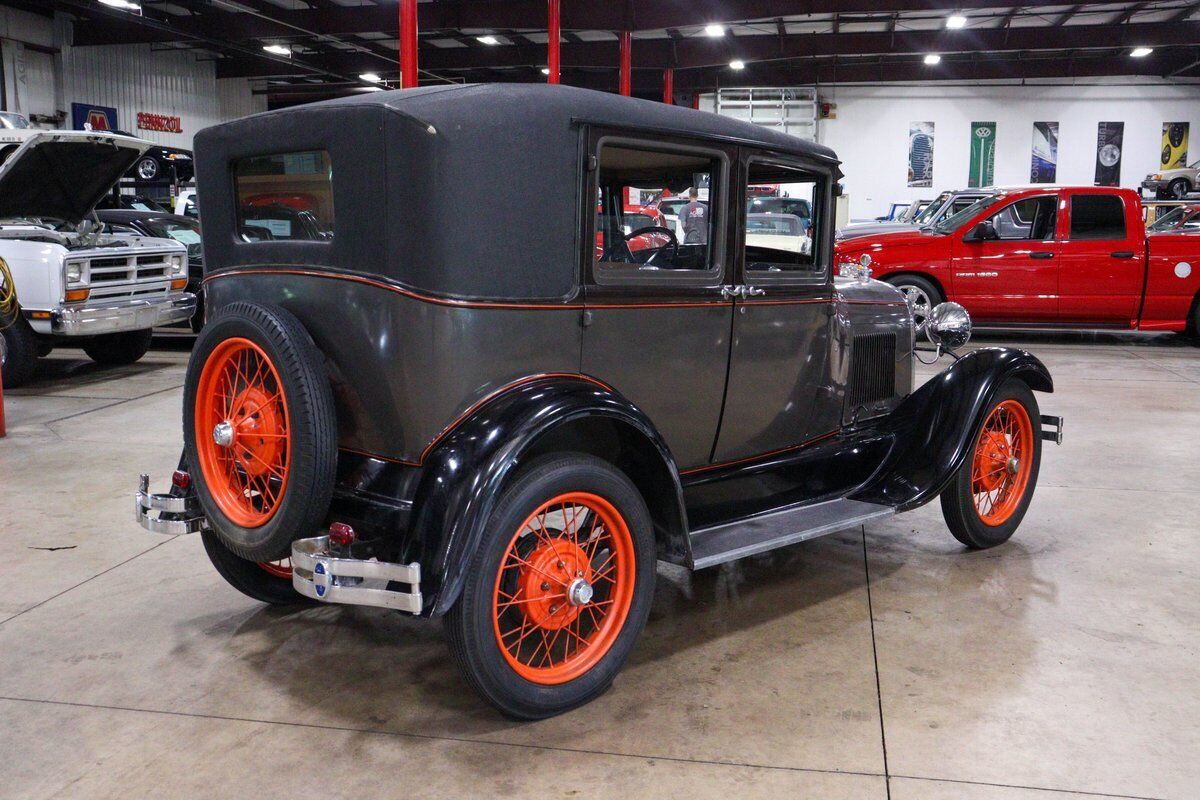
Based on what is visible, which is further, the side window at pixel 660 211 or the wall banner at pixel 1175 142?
the wall banner at pixel 1175 142

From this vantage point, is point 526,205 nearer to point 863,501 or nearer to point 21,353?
point 863,501

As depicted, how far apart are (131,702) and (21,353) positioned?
A: 5.81 m

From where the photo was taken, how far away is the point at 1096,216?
33.2ft

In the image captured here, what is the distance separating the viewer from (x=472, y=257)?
253cm

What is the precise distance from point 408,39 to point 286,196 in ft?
27.5

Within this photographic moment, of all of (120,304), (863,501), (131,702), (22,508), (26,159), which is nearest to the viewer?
(131,702)

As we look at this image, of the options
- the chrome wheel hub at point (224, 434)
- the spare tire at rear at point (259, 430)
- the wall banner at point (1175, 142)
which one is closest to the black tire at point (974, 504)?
the spare tire at rear at point (259, 430)

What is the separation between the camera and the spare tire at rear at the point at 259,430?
2479 mm

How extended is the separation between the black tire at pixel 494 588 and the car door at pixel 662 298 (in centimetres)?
37

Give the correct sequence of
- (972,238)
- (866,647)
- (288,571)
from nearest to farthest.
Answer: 1. (866,647)
2. (288,571)
3. (972,238)

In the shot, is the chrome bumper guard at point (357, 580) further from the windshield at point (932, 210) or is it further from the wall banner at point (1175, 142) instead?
the wall banner at point (1175, 142)

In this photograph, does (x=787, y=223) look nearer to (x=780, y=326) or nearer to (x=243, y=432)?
(x=780, y=326)

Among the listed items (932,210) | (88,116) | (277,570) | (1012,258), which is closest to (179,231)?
(277,570)

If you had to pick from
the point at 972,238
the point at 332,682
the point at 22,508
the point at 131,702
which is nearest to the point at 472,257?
the point at 332,682
